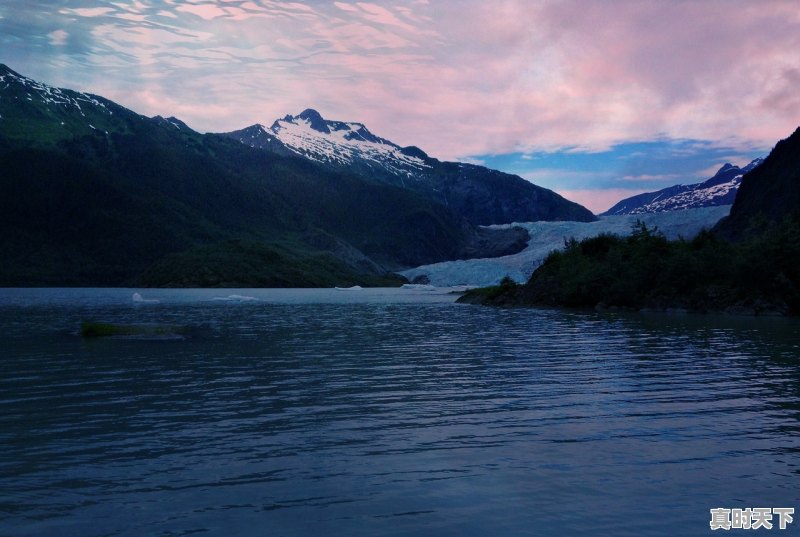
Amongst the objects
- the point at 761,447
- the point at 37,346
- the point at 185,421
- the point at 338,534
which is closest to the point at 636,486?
the point at 761,447

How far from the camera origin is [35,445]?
14625mm

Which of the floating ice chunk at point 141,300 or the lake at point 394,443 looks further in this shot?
the floating ice chunk at point 141,300

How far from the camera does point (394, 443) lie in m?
14.4

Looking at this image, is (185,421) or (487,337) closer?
(185,421)

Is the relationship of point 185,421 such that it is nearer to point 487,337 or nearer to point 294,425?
point 294,425

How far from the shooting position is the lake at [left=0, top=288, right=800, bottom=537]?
10195 mm

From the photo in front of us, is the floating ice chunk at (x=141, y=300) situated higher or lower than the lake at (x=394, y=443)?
higher

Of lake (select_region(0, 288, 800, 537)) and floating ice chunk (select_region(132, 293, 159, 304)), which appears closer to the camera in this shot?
lake (select_region(0, 288, 800, 537))

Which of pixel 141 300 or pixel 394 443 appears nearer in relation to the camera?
pixel 394 443

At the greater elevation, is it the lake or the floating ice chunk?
the floating ice chunk

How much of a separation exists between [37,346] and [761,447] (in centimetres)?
3386

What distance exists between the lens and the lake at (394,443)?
10195 millimetres

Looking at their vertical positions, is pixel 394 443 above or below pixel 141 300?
below

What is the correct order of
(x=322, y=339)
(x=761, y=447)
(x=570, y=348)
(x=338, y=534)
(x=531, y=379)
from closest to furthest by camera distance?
1. (x=338, y=534)
2. (x=761, y=447)
3. (x=531, y=379)
4. (x=570, y=348)
5. (x=322, y=339)
